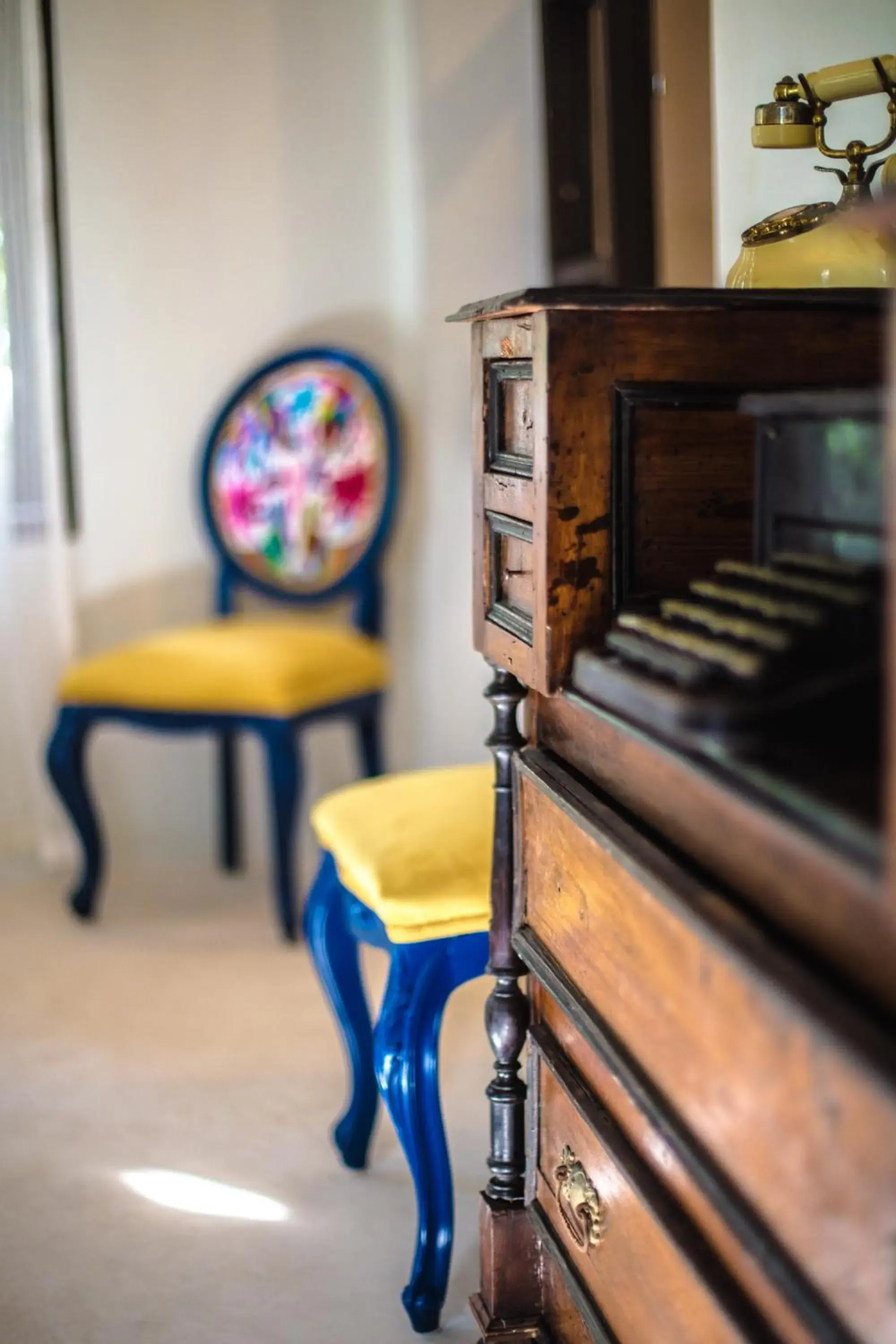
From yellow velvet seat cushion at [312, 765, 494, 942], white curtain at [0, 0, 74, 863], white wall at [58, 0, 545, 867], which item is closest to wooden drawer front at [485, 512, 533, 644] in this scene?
yellow velvet seat cushion at [312, 765, 494, 942]

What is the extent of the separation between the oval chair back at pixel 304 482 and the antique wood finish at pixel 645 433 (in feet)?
6.78

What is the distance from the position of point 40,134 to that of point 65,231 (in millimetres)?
234

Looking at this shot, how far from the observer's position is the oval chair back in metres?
3.42

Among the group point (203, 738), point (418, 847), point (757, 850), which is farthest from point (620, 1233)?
point (203, 738)

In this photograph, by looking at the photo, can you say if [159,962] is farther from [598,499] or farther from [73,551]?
[598,499]

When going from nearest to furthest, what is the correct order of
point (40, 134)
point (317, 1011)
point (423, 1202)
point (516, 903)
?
point (516, 903) < point (423, 1202) < point (317, 1011) < point (40, 134)

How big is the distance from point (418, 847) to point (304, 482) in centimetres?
179

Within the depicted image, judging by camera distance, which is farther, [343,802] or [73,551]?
[73,551]

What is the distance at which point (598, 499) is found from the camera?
4.37ft

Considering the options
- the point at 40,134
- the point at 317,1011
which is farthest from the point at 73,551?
the point at 317,1011

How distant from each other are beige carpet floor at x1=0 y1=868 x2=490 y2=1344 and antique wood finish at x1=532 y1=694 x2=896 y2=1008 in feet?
3.10

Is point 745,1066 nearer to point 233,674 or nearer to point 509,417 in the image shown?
point 509,417

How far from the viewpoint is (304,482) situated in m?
3.46

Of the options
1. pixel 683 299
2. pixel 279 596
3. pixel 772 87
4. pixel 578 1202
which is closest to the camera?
pixel 683 299
